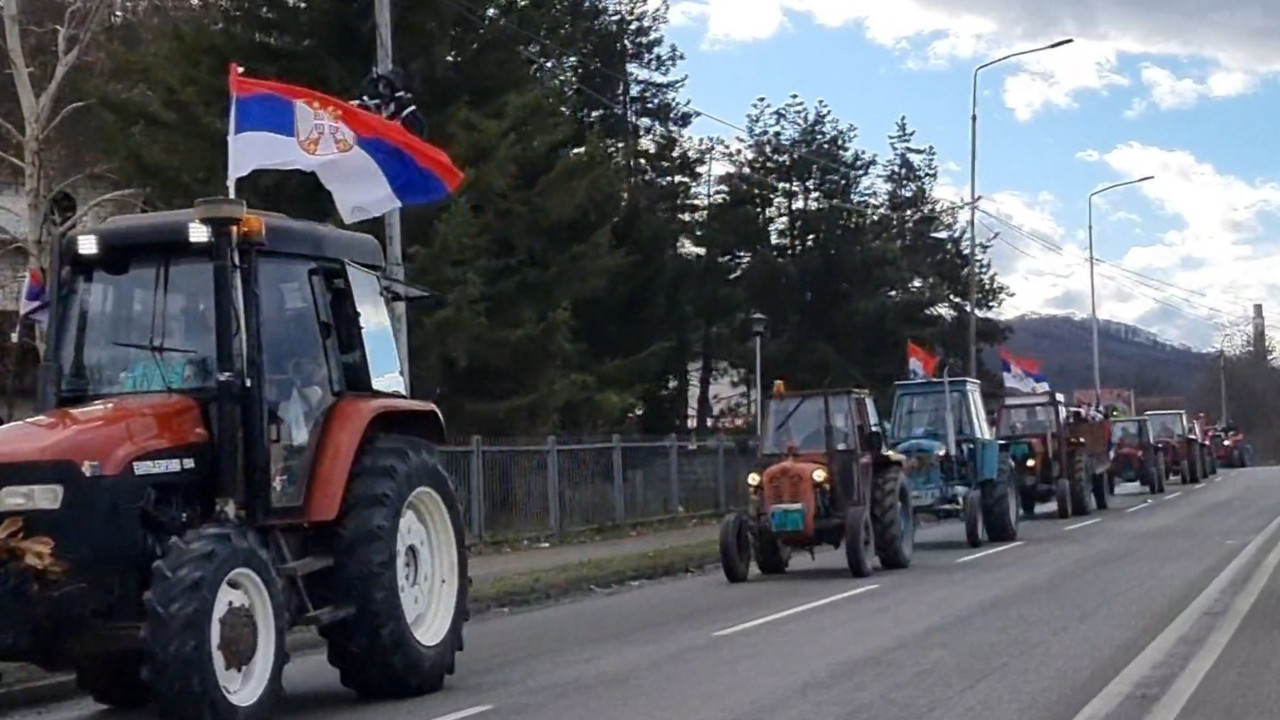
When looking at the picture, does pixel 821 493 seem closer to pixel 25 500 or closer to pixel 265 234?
pixel 265 234

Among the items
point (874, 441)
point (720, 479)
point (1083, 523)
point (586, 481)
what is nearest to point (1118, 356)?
point (720, 479)

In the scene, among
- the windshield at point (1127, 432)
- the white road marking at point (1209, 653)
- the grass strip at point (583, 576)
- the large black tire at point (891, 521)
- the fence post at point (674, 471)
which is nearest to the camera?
the white road marking at point (1209, 653)

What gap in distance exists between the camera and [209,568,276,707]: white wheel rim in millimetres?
9859

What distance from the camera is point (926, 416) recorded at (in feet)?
90.5

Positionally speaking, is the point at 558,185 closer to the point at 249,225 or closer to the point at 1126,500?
the point at 1126,500

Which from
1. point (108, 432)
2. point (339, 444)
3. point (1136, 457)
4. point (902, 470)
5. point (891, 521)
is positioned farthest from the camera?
point (1136, 457)

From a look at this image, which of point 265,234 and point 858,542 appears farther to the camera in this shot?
point 858,542

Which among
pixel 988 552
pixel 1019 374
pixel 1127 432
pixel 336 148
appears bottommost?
pixel 988 552

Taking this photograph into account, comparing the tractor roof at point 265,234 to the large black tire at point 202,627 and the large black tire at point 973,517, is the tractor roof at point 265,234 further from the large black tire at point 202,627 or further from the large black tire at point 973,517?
the large black tire at point 973,517

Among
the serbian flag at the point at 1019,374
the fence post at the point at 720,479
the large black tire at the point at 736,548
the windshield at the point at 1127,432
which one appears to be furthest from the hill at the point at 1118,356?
the large black tire at the point at 736,548

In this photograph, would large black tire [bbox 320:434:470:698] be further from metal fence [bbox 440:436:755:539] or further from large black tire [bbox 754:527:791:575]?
metal fence [bbox 440:436:755:539]

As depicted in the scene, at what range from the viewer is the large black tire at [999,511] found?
2720 centimetres

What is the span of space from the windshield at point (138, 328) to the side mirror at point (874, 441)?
1233cm

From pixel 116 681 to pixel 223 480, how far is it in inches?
80.0
